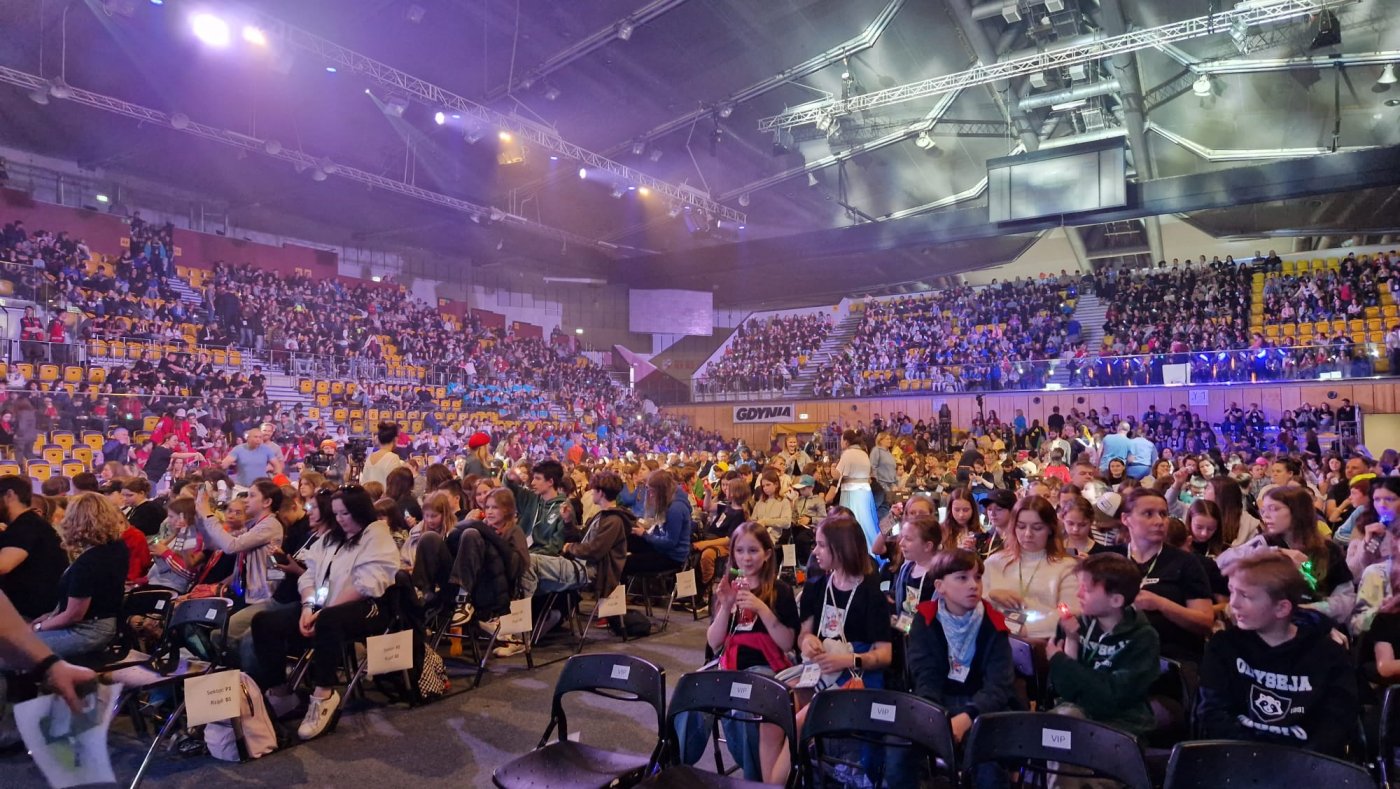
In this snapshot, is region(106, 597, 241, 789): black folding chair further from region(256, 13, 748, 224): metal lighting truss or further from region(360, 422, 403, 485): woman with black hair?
region(256, 13, 748, 224): metal lighting truss

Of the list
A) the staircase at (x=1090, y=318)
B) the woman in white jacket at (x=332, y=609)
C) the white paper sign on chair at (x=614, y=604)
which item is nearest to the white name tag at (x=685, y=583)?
the white paper sign on chair at (x=614, y=604)

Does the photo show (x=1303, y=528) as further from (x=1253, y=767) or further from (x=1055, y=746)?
(x=1055, y=746)

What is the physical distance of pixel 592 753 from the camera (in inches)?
117

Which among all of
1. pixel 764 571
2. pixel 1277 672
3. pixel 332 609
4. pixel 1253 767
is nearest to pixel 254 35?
pixel 332 609

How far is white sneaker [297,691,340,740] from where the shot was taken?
4.27m

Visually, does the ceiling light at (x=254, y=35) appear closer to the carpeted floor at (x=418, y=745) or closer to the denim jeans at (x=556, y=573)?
the denim jeans at (x=556, y=573)

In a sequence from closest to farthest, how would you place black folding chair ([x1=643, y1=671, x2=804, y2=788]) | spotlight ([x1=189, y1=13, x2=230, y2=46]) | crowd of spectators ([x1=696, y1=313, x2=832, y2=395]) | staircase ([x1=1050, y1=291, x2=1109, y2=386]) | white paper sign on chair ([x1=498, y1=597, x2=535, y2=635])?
black folding chair ([x1=643, y1=671, x2=804, y2=788]) → white paper sign on chair ([x1=498, y1=597, x2=535, y2=635]) → spotlight ([x1=189, y1=13, x2=230, y2=46]) → staircase ([x1=1050, y1=291, x2=1109, y2=386]) → crowd of spectators ([x1=696, y1=313, x2=832, y2=395])

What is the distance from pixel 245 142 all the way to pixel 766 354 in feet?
53.1

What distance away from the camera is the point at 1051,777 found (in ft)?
9.18

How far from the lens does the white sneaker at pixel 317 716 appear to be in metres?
4.27

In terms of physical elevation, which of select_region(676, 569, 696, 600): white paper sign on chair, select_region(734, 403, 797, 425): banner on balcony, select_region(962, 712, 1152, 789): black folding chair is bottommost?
select_region(676, 569, 696, 600): white paper sign on chair

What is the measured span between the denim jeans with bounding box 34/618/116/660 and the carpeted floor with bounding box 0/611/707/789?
0.52 meters

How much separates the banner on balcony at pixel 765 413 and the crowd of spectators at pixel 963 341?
1106 millimetres

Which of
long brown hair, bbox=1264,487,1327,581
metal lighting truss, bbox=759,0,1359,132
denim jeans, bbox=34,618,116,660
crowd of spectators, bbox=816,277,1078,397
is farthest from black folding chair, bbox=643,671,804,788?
crowd of spectators, bbox=816,277,1078,397
